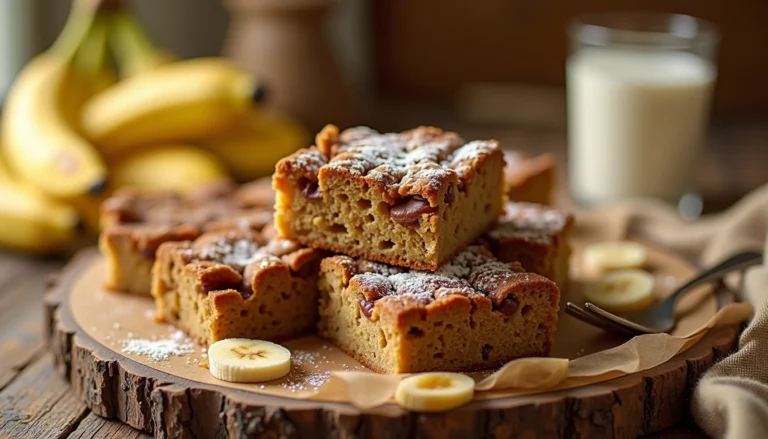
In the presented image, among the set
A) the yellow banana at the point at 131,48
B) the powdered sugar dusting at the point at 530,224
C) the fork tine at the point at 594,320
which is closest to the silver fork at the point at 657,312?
the fork tine at the point at 594,320

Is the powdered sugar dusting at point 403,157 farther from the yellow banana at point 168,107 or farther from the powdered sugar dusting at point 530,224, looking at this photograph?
the yellow banana at point 168,107

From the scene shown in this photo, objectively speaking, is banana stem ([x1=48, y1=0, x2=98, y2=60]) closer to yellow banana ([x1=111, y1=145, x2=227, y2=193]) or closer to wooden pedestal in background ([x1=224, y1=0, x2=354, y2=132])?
yellow banana ([x1=111, y1=145, x2=227, y2=193])

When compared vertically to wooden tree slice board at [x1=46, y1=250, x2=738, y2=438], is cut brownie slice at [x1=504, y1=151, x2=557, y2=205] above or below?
above

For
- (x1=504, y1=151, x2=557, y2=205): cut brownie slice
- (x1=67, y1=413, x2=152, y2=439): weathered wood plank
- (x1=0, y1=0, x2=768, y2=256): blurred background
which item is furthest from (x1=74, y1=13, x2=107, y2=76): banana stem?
(x1=67, y1=413, x2=152, y2=439): weathered wood plank

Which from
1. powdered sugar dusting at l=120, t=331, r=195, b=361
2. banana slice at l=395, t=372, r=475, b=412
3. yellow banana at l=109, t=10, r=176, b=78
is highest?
yellow banana at l=109, t=10, r=176, b=78

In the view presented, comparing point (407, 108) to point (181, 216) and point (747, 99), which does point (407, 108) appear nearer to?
point (747, 99)

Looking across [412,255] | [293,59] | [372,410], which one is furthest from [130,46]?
[372,410]

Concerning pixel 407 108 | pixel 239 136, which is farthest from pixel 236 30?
pixel 407 108
